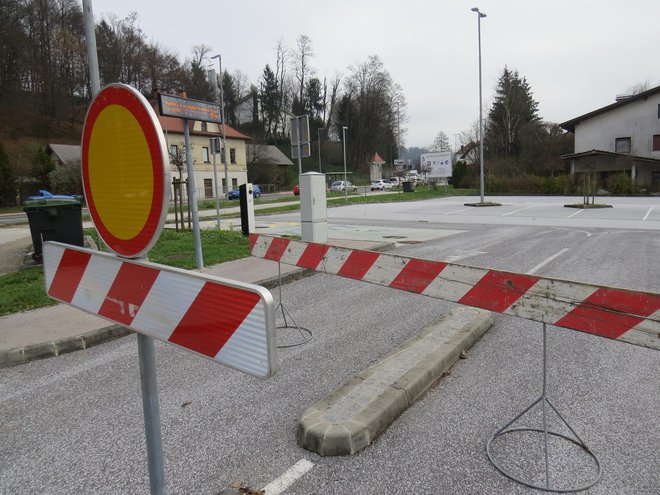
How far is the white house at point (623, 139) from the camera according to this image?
39.7 m

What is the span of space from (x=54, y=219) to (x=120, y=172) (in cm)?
880

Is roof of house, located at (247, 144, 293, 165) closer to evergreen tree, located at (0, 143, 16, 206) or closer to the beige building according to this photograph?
the beige building

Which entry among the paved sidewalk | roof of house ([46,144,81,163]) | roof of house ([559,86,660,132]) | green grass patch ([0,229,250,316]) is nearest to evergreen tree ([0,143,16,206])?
roof of house ([46,144,81,163])

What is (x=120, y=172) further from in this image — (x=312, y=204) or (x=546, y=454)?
(x=312, y=204)

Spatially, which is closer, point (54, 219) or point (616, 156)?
point (54, 219)

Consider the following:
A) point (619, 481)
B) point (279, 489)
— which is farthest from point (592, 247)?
point (279, 489)

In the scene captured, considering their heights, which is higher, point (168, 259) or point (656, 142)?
point (656, 142)

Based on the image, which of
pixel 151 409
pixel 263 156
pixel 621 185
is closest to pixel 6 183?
pixel 263 156

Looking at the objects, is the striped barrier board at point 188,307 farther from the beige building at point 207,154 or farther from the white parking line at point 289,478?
the beige building at point 207,154

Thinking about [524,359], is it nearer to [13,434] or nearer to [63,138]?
[13,434]

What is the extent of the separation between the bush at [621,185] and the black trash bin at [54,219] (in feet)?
128

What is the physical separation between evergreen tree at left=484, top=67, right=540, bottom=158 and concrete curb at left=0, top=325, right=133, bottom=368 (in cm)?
5902

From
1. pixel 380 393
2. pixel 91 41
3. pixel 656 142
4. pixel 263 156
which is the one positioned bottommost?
pixel 380 393

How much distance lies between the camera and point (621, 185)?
36.3 metres
